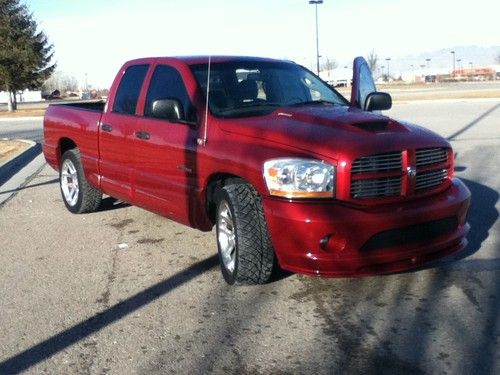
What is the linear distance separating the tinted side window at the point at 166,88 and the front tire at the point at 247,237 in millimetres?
1097

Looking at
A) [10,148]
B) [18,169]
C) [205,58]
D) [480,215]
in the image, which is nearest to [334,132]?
[205,58]

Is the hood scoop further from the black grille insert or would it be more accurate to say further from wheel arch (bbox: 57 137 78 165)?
wheel arch (bbox: 57 137 78 165)

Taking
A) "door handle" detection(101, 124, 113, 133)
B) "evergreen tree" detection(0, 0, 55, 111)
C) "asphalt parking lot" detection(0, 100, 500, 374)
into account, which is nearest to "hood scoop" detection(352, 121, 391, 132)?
"asphalt parking lot" detection(0, 100, 500, 374)

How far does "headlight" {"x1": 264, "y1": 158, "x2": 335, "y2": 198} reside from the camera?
4363 millimetres

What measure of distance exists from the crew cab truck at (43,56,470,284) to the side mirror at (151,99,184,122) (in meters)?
0.01

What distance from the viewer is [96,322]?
4418 mm

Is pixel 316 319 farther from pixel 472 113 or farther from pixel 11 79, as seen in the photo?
pixel 11 79

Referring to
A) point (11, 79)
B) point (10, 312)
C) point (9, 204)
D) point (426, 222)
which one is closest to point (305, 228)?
point (426, 222)

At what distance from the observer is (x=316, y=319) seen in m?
4.35

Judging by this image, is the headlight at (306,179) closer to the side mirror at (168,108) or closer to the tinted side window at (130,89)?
the side mirror at (168,108)

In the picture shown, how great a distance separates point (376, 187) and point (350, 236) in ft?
1.40

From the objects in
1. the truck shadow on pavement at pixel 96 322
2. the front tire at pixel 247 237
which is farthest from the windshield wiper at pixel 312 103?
the truck shadow on pavement at pixel 96 322

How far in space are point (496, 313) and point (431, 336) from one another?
0.62 metres

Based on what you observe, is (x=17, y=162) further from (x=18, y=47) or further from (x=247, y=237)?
(x=18, y=47)
